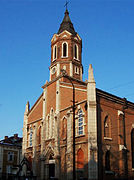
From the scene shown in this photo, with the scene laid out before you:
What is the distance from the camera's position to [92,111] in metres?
32.1

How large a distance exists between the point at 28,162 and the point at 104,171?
16.6m

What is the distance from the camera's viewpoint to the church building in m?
31.8

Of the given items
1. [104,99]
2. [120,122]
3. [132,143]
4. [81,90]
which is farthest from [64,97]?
[132,143]

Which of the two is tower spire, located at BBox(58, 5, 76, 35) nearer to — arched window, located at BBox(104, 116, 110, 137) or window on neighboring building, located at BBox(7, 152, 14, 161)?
arched window, located at BBox(104, 116, 110, 137)

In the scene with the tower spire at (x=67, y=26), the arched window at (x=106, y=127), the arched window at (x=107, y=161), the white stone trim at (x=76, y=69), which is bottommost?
the arched window at (x=107, y=161)

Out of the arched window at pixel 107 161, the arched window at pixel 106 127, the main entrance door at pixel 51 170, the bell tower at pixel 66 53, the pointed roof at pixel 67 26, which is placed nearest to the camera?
the arched window at pixel 107 161

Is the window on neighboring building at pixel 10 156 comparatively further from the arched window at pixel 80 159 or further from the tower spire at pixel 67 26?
→ the tower spire at pixel 67 26

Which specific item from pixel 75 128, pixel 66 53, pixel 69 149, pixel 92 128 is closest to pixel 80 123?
pixel 75 128

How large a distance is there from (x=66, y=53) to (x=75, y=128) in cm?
1620

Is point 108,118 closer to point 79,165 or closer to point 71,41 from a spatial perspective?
point 79,165

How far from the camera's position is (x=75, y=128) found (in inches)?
1353

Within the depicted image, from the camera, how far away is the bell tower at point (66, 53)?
1741 inches

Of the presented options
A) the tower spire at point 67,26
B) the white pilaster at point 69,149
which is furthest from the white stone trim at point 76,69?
the white pilaster at point 69,149

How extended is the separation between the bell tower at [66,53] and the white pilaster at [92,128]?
1046 centimetres
